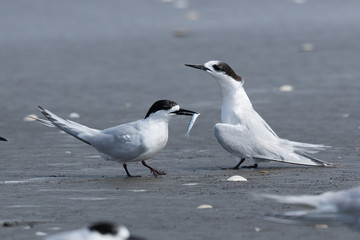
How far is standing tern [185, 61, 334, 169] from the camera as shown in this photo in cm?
791

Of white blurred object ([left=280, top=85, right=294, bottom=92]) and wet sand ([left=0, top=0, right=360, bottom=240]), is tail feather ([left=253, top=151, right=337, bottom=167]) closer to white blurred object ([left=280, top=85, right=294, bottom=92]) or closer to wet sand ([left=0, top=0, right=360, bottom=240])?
wet sand ([left=0, top=0, right=360, bottom=240])

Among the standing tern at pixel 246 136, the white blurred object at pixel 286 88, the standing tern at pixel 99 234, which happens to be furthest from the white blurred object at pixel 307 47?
the standing tern at pixel 99 234

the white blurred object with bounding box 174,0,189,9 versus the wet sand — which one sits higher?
the white blurred object with bounding box 174,0,189,9

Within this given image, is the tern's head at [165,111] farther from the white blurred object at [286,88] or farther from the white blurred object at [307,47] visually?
the white blurred object at [307,47]

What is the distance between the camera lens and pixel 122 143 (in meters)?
7.61

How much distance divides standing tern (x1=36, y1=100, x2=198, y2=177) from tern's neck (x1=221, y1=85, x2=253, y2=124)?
795 mm

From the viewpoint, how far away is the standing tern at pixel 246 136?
7914mm

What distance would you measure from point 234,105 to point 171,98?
3.68 metres

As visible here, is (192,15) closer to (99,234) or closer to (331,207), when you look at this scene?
(331,207)

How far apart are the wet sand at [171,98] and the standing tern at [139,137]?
0.21 m

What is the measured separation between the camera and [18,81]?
1377cm

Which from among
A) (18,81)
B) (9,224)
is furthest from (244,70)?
(9,224)

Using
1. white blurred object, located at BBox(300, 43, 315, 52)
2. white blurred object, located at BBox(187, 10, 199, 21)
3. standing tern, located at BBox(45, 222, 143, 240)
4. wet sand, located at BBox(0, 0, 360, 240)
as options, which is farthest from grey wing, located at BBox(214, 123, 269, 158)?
white blurred object, located at BBox(187, 10, 199, 21)

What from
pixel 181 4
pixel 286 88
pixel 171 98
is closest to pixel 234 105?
pixel 171 98
